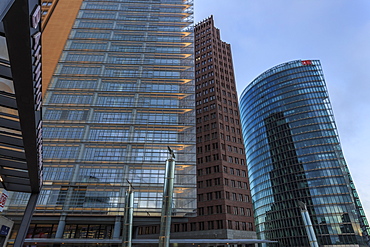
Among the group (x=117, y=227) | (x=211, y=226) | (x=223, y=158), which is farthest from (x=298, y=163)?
(x=117, y=227)

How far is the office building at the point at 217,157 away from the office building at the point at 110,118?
26335 mm

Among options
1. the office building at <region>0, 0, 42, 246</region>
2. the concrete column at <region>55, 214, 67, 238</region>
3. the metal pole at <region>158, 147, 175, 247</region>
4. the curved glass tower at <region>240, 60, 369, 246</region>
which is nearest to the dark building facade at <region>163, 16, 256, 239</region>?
the concrete column at <region>55, 214, 67, 238</region>

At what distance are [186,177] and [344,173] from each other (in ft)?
267

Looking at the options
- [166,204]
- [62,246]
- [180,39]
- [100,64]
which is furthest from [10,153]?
[180,39]

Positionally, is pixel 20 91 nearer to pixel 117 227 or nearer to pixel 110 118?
pixel 117 227

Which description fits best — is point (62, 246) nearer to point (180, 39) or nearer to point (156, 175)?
point (156, 175)

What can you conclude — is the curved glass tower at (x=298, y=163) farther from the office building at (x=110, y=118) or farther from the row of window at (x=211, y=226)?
the office building at (x=110, y=118)

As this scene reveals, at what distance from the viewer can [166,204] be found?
13664 millimetres

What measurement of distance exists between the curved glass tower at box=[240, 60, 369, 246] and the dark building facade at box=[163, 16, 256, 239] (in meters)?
37.4

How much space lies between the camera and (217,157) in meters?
67.8

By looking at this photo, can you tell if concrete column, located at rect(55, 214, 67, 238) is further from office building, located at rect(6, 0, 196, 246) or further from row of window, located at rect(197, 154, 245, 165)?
row of window, located at rect(197, 154, 245, 165)

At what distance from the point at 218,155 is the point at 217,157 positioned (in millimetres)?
620

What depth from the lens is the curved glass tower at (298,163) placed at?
8731 cm

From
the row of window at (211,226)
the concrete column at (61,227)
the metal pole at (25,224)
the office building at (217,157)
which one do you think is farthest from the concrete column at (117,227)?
the row of window at (211,226)
